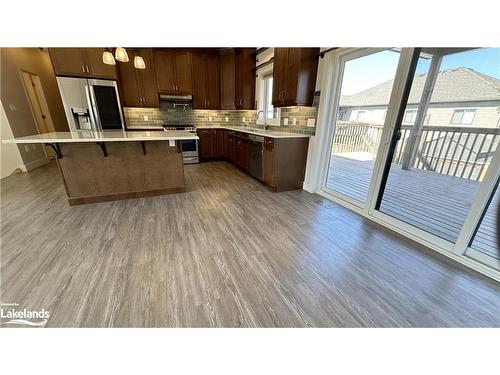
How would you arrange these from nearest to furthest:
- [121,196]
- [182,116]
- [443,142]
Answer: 1. [443,142]
2. [121,196]
3. [182,116]

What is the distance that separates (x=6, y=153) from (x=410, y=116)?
6.61 metres

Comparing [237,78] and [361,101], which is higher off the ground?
[237,78]

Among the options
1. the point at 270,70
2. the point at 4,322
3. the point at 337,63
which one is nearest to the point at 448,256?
the point at 337,63

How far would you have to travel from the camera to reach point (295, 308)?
4.11 feet

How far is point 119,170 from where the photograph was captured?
9.02 ft

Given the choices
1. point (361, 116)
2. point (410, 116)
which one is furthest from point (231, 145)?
point (410, 116)

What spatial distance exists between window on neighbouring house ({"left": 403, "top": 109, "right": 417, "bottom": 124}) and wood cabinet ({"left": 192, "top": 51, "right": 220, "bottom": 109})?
4167 millimetres

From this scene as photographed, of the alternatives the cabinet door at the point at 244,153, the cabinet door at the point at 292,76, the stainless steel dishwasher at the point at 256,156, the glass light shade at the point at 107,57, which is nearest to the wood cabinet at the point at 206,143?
the cabinet door at the point at 244,153

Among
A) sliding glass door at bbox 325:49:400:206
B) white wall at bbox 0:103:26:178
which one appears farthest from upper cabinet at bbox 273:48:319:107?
white wall at bbox 0:103:26:178

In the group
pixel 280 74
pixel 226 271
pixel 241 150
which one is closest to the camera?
pixel 226 271

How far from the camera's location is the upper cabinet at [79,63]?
345 cm

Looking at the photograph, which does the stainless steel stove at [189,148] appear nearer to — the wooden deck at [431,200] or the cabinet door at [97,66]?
the cabinet door at [97,66]

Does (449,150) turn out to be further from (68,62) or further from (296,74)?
(68,62)
